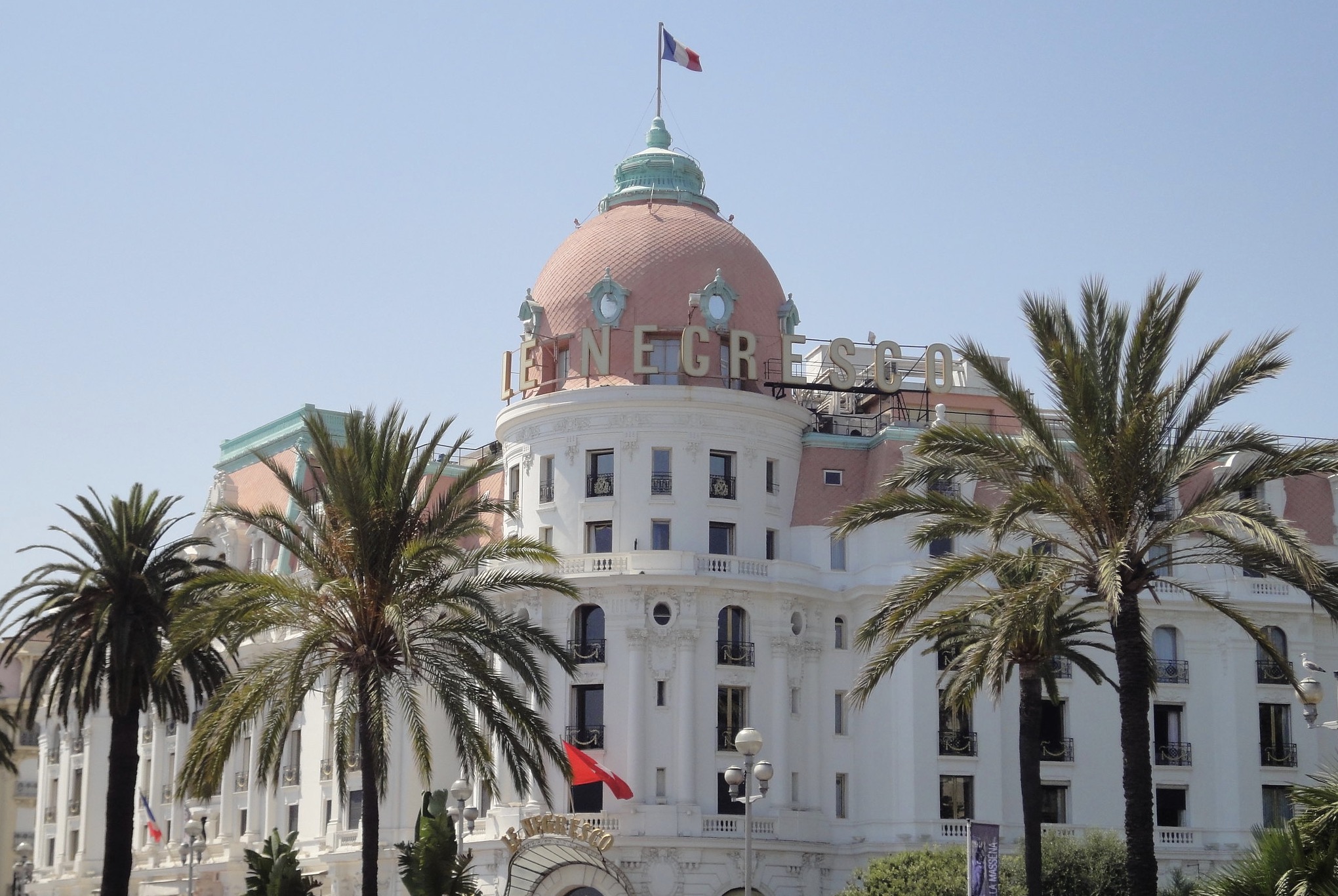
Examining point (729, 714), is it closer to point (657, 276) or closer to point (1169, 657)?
point (657, 276)

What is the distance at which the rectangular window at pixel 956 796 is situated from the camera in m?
69.0

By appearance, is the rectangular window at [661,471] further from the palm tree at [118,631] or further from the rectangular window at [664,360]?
the palm tree at [118,631]

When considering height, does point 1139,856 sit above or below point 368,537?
below

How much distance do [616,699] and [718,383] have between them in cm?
1190

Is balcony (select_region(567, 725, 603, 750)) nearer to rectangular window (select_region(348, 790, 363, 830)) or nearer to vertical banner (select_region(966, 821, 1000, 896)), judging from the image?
rectangular window (select_region(348, 790, 363, 830))

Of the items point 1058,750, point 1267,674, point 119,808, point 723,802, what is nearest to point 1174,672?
point 1267,674

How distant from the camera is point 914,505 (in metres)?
39.9

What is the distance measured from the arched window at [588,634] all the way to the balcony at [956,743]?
12.2 m

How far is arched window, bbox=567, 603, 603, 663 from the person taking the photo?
6869 centimetres

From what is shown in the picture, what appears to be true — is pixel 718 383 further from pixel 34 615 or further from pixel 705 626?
pixel 34 615

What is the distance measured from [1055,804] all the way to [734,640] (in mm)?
12787

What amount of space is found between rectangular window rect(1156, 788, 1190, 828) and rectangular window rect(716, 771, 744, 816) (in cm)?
1541

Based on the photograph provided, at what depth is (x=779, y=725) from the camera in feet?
225

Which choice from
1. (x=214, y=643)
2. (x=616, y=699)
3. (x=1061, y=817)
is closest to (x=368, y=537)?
(x=616, y=699)
